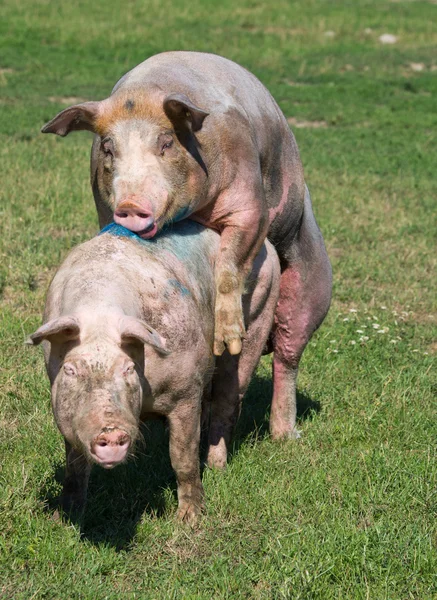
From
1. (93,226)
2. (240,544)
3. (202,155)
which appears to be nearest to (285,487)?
(240,544)

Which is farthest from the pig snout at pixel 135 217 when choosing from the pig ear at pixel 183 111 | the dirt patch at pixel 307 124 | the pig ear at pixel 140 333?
the dirt patch at pixel 307 124

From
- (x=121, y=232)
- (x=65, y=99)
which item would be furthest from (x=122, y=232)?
(x=65, y=99)

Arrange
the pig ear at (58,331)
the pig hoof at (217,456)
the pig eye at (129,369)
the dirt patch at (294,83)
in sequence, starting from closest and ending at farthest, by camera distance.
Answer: the pig ear at (58,331), the pig eye at (129,369), the pig hoof at (217,456), the dirt patch at (294,83)

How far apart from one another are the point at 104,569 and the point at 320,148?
1149 centimetres

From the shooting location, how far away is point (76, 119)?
17.6 ft

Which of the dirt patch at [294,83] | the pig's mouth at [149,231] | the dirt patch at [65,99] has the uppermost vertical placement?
the pig's mouth at [149,231]

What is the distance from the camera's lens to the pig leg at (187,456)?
199 inches

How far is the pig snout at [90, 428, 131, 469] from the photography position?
4.09 metres

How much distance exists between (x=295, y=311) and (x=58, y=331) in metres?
2.83

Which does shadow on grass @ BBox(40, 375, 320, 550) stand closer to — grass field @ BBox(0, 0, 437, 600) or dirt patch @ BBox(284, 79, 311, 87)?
grass field @ BBox(0, 0, 437, 600)

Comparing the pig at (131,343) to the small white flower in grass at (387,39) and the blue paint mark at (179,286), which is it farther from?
the small white flower in grass at (387,39)

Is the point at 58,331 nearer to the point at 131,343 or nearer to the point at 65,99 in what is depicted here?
the point at 131,343

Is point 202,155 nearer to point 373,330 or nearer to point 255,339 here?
point 255,339

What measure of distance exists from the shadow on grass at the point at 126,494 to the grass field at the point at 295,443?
0.04ft
